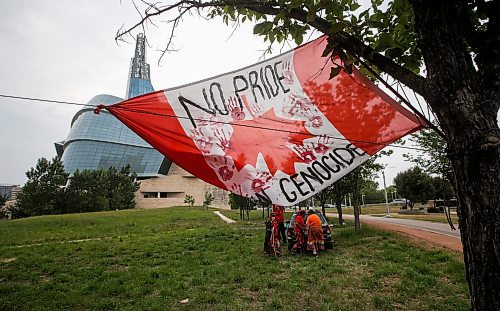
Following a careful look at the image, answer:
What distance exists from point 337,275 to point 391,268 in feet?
4.26

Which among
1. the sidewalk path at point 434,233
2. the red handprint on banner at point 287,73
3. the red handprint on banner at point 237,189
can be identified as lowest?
the sidewalk path at point 434,233

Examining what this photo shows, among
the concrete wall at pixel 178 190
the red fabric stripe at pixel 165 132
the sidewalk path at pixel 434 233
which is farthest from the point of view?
the concrete wall at pixel 178 190

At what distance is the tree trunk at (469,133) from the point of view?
6.17ft

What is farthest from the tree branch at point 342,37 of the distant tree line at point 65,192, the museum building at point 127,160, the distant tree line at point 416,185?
the museum building at point 127,160

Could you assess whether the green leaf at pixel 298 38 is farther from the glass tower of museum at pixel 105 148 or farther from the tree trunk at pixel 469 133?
the glass tower of museum at pixel 105 148

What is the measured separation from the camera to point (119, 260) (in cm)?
1005

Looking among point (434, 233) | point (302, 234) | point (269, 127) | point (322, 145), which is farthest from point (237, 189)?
point (434, 233)

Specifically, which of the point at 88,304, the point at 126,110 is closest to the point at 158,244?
the point at 88,304

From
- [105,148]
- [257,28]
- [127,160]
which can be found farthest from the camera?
[127,160]

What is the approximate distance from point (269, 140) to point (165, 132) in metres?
1.01

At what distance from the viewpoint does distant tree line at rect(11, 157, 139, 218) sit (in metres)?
38.4

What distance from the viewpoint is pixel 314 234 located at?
9547mm

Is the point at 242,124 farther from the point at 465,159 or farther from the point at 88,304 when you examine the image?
the point at 88,304

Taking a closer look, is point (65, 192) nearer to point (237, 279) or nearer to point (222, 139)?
point (237, 279)
